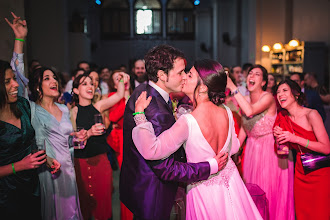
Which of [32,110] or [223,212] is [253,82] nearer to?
[223,212]

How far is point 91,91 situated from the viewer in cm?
291

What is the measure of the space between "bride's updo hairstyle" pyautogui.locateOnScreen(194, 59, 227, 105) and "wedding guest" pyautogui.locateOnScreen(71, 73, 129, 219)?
1.43m

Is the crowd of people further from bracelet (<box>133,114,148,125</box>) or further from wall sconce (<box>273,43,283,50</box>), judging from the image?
wall sconce (<box>273,43,283,50</box>)

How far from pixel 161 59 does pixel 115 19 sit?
16.8 m

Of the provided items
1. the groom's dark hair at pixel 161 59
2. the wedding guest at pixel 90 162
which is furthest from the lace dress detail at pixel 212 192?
the wedding guest at pixel 90 162

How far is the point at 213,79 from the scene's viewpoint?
176cm

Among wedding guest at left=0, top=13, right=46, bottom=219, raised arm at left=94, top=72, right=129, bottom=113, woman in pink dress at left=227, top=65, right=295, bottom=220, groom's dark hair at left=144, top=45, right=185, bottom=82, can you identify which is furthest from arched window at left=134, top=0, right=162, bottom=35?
groom's dark hair at left=144, top=45, right=185, bottom=82

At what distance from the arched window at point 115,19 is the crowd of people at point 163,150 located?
15189mm

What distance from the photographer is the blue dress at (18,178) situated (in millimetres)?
1940

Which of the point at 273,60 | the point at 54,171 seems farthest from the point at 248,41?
the point at 54,171

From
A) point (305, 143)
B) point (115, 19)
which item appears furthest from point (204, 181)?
point (115, 19)

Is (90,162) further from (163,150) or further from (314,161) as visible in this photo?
(314,161)

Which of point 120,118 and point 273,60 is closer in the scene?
point 120,118

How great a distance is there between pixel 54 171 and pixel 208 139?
1255mm
